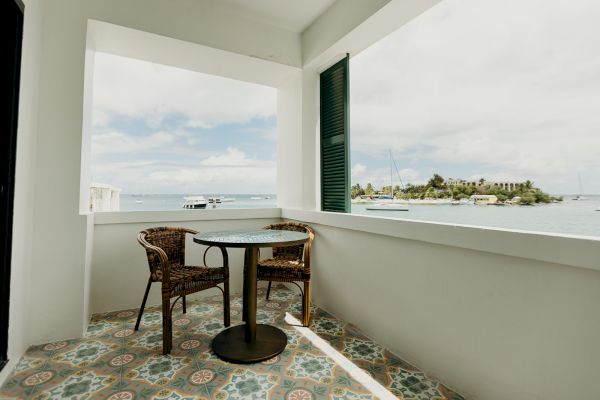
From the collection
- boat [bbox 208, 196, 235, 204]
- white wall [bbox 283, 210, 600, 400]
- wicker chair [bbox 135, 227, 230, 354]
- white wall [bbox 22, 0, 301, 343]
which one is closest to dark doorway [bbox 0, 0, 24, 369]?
white wall [bbox 22, 0, 301, 343]

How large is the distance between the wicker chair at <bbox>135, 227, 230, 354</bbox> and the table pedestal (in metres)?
0.26

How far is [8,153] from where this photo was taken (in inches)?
64.8

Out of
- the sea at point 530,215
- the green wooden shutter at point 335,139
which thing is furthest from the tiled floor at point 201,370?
the green wooden shutter at point 335,139

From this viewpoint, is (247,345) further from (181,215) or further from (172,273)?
(181,215)

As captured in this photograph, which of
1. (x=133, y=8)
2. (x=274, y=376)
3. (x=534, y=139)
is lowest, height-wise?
(x=274, y=376)

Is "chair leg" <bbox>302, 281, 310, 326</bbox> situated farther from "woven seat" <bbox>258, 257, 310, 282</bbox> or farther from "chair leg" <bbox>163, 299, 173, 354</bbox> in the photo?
"chair leg" <bbox>163, 299, 173, 354</bbox>

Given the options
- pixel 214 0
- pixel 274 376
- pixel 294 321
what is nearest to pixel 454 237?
pixel 274 376

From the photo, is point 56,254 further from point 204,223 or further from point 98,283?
point 204,223

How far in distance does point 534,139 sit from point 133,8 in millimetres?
3091

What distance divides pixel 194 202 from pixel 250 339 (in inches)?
89.7

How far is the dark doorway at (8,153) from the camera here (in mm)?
1633

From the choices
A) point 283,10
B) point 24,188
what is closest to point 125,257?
point 24,188

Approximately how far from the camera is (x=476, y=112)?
167cm

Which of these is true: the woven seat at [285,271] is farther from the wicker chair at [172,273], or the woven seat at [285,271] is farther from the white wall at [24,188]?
the white wall at [24,188]
